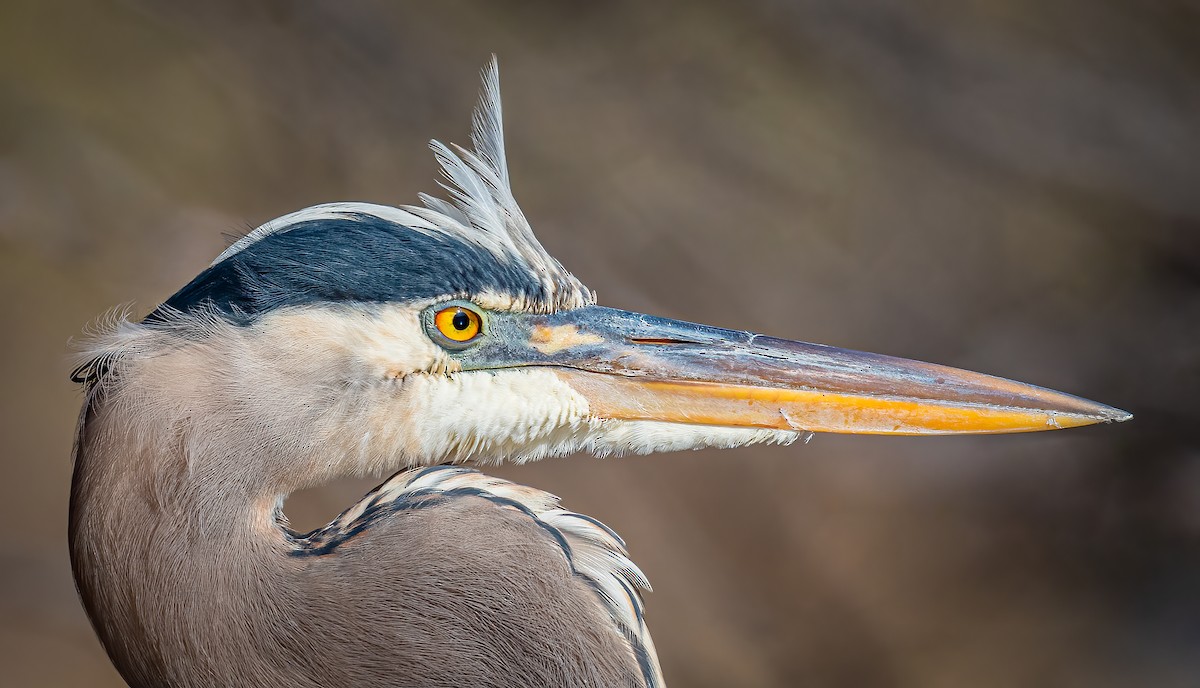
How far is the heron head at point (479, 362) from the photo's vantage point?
87cm

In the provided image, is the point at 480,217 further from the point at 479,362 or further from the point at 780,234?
the point at 780,234

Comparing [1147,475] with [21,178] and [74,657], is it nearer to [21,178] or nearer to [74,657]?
[74,657]

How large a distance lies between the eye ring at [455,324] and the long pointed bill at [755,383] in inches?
1.7

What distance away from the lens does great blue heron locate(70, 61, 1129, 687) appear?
81cm

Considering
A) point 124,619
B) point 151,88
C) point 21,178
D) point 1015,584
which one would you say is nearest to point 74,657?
point 21,178

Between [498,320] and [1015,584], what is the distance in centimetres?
228

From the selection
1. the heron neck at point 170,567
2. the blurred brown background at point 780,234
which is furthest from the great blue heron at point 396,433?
the blurred brown background at point 780,234

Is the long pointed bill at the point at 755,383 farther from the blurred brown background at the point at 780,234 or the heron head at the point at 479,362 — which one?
the blurred brown background at the point at 780,234

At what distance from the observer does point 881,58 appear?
311 cm

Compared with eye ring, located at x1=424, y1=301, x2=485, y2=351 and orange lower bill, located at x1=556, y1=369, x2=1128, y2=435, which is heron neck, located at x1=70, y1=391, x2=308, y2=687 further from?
orange lower bill, located at x1=556, y1=369, x2=1128, y2=435

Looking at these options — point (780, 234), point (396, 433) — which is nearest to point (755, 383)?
point (396, 433)

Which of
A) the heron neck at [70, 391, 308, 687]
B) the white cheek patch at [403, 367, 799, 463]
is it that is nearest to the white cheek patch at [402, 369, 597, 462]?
the white cheek patch at [403, 367, 799, 463]

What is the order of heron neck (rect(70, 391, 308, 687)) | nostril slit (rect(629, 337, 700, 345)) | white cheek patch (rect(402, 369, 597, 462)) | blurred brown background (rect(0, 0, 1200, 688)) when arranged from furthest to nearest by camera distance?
1. blurred brown background (rect(0, 0, 1200, 688))
2. nostril slit (rect(629, 337, 700, 345))
3. white cheek patch (rect(402, 369, 597, 462))
4. heron neck (rect(70, 391, 308, 687))

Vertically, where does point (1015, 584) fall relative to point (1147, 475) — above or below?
below
